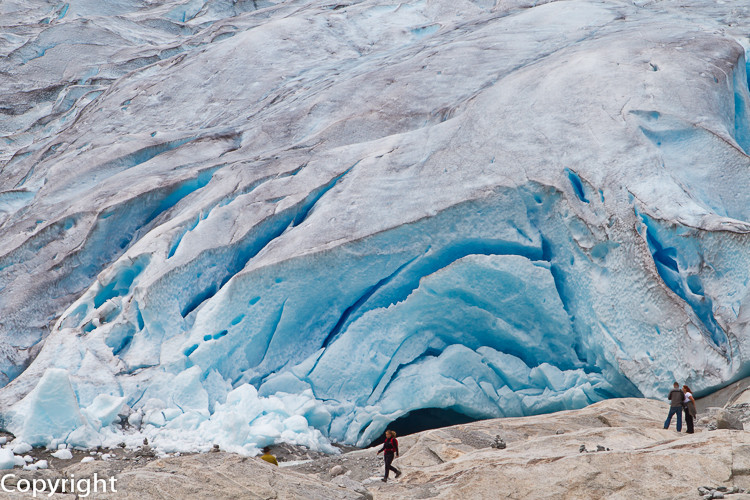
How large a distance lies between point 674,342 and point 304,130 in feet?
24.9

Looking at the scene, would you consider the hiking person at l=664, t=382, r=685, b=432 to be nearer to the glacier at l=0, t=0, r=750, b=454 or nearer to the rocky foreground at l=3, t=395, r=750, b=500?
the rocky foreground at l=3, t=395, r=750, b=500

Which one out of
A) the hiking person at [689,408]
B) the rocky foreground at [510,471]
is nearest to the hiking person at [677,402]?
the hiking person at [689,408]

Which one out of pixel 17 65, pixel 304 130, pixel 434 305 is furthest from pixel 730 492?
pixel 17 65

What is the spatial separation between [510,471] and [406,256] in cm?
443

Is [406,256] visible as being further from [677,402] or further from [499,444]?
[677,402]

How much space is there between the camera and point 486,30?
14.6m

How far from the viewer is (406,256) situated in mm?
10102

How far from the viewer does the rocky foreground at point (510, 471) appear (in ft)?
18.4

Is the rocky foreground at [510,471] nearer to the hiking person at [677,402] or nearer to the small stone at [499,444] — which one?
the small stone at [499,444]

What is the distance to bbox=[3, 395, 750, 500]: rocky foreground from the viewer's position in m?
5.60

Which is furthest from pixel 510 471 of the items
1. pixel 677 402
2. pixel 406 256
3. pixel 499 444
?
pixel 406 256

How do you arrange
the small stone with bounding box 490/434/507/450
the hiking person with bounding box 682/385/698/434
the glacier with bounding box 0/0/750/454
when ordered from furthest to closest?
the glacier with bounding box 0/0/750/454 < the small stone with bounding box 490/434/507/450 < the hiking person with bounding box 682/385/698/434

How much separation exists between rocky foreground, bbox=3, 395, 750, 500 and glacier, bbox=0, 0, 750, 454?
A: 1716 millimetres

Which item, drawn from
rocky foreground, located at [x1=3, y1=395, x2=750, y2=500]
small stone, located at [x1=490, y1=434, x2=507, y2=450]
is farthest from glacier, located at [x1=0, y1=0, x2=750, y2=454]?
small stone, located at [x1=490, y1=434, x2=507, y2=450]
